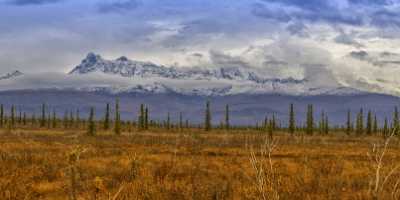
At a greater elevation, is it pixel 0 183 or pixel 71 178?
pixel 71 178

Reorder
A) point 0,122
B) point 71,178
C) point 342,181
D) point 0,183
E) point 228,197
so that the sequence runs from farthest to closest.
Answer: point 0,122
point 342,181
point 0,183
point 228,197
point 71,178

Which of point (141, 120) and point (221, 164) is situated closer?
point (221, 164)

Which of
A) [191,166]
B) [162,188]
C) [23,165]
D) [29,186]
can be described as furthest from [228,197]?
[23,165]

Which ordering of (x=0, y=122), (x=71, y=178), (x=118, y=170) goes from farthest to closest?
(x=0, y=122) → (x=118, y=170) → (x=71, y=178)

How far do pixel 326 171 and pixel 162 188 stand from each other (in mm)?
10638

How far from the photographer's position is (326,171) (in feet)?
88.2

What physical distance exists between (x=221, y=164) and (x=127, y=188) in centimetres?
1083

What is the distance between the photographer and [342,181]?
72.8 ft

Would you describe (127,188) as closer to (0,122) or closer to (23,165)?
(23,165)

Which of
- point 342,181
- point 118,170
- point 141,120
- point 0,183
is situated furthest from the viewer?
point 141,120

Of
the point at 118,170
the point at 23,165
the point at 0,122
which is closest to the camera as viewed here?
the point at 118,170

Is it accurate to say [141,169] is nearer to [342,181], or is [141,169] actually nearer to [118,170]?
[118,170]

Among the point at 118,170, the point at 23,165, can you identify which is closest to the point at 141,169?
the point at 118,170

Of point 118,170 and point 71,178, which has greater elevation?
point 71,178
